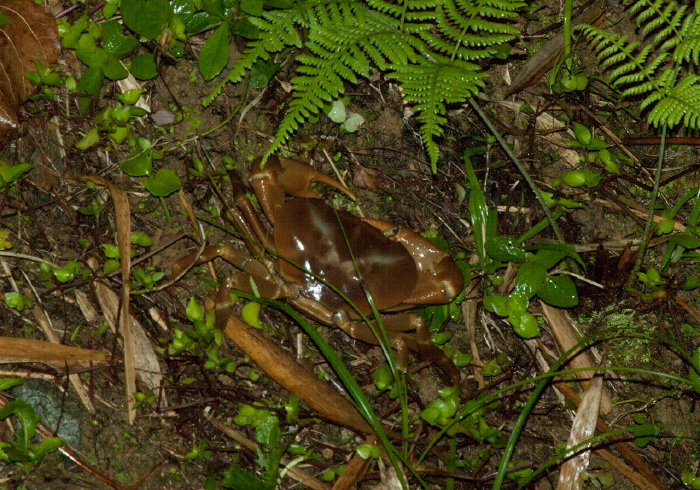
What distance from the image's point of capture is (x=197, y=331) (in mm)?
3334

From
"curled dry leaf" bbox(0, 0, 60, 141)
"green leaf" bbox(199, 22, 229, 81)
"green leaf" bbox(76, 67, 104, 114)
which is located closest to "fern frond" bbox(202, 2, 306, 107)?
"green leaf" bbox(199, 22, 229, 81)

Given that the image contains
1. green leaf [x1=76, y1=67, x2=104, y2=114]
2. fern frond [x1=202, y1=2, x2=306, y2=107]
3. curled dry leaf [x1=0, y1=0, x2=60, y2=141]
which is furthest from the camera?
green leaf [x1=76, y1=67, x2=104, y2=114]

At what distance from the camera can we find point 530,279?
359cm

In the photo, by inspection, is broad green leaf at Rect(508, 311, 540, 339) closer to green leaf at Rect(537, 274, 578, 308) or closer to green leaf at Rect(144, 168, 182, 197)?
green leaf at Rect(537, 274, 578, 308)

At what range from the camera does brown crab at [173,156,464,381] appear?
3.53m

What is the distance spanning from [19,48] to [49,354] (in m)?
1.64

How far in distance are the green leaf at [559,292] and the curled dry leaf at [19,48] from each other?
3.06m

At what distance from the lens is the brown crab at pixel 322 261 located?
3527 millimetres

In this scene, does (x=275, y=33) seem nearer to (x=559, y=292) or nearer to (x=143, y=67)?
(x=143, y=67)

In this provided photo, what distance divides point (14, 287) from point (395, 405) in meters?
2.21

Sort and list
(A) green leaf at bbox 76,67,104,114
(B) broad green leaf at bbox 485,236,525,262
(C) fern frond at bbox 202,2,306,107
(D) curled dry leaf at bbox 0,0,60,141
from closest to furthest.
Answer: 1. (C) fern frond at bbox 202,2,306,107
2. (D) curled dry leaf at bbox 0,0,60,141
3. (A) green leaf at bbox 76,67,104,114
4. (B) broad green leaf at bbox 485,236,525,262

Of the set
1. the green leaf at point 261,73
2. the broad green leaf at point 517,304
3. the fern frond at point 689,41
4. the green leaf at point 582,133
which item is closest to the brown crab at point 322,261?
the broad green leaf at point 517,304

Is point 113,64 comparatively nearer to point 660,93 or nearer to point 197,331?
point 197,331

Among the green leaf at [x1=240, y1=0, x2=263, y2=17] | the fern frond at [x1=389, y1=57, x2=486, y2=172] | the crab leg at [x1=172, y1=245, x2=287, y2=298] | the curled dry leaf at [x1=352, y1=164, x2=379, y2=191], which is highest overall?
the green leaf at [x1=240, y1=0, x2=263, y2=17]
